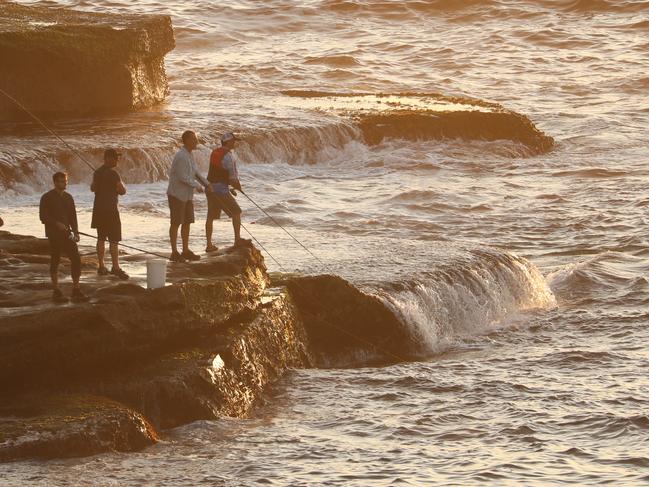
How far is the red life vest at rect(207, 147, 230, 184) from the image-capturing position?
18297mm

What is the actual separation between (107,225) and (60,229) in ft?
3.07

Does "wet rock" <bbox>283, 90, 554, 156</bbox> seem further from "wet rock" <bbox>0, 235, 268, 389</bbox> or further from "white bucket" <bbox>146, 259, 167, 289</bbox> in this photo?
"white bucket" <bbox>146, 259, 167, 289</bbox>

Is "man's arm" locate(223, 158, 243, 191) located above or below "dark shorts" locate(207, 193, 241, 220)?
above

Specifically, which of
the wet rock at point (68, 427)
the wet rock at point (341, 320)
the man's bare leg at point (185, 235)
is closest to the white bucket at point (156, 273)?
the wet rock at point (68, 427)

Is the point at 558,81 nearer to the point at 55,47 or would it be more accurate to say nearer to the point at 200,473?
the point at 55,47

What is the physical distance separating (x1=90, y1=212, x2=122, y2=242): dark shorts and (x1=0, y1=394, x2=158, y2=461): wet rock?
6.18ft

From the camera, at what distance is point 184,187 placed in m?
17.4

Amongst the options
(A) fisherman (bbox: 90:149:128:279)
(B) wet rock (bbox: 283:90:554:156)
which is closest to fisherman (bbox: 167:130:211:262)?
(A) fisherman (bbox: 90:149:128:279)

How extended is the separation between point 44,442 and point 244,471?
6.21 feet

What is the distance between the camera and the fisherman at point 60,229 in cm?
1530

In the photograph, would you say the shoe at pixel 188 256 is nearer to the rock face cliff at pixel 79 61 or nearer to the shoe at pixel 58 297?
the shoe at pixel 58 297

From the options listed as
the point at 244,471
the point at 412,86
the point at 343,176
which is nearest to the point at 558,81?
the point at 412,86

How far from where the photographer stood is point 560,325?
2183cm

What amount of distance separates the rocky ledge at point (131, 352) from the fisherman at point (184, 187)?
335 millimetres
